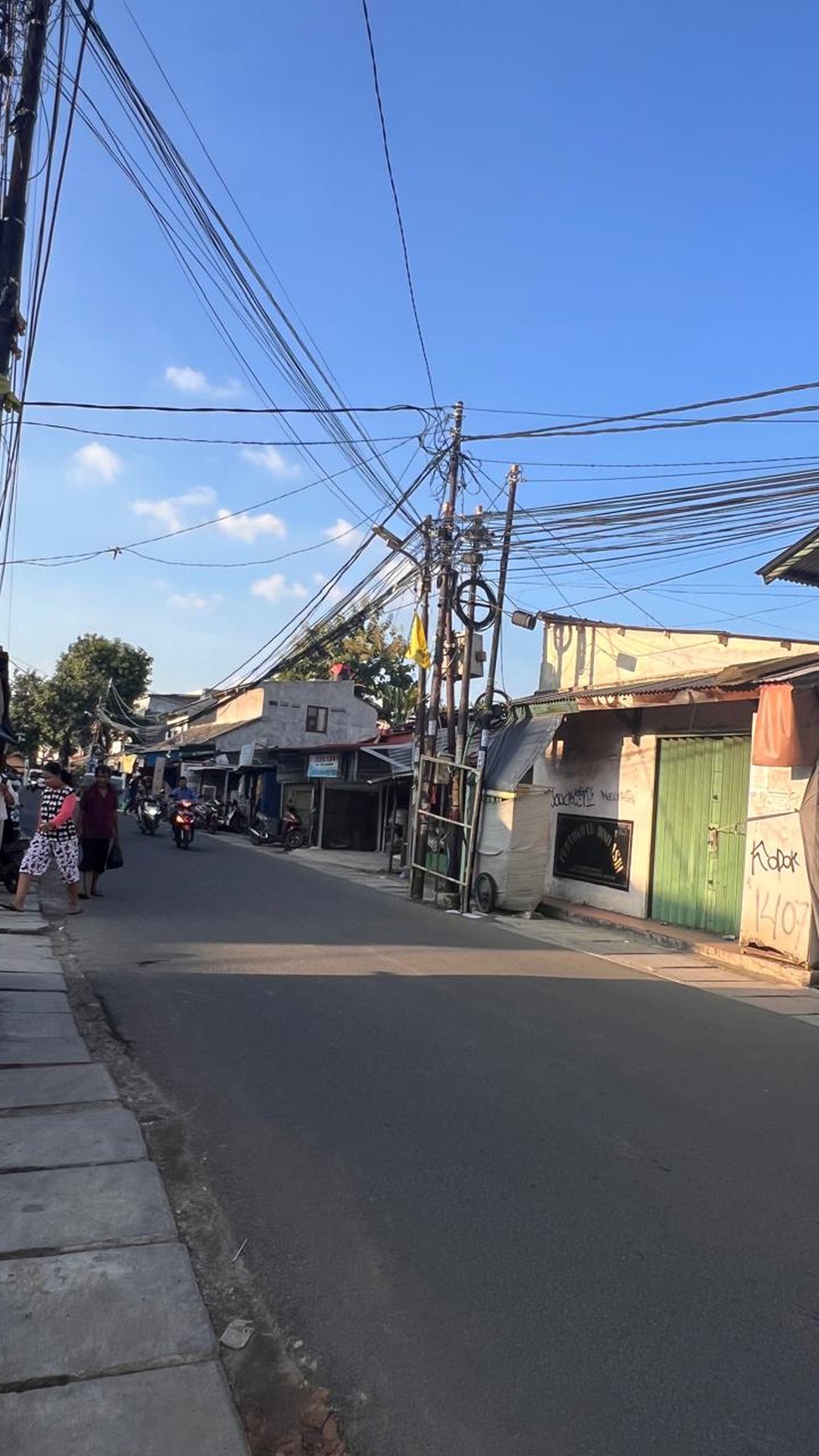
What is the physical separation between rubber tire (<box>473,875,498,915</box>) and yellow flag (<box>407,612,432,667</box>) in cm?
404

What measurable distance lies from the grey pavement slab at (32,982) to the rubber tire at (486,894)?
26.2 ft

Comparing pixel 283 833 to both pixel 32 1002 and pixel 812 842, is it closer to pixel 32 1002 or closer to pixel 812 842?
pixel 812 842

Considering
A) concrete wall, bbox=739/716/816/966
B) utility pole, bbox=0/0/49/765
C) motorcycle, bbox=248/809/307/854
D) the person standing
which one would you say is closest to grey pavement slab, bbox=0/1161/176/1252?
utility pole, bbox=0/0/49/765

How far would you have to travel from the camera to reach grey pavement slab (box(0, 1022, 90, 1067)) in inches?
217

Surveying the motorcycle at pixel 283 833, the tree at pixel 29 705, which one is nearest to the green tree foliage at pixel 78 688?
the tree at pixel 29 705

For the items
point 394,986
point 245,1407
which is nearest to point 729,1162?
point 245,1407

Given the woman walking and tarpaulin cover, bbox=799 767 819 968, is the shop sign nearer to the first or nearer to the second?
the woman walking

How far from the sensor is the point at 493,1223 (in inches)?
149

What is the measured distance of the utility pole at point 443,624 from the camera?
16.0 meters

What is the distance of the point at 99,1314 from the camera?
9.89ft

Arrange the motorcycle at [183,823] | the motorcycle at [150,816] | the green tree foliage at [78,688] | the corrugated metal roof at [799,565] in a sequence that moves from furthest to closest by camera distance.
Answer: the green tree foliage at [78,688], the motorcycle at [150,816], the motorcycle at [183,823], the corrugated metal roof at [799,565]

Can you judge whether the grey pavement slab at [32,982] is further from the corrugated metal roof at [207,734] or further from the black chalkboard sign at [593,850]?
the corrugated metal roof at [207,734]

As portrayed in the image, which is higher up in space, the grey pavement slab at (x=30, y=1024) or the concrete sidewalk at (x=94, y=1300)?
the grey pavement slab at (x=30, y=1024)

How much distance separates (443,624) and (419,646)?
3.22ft
